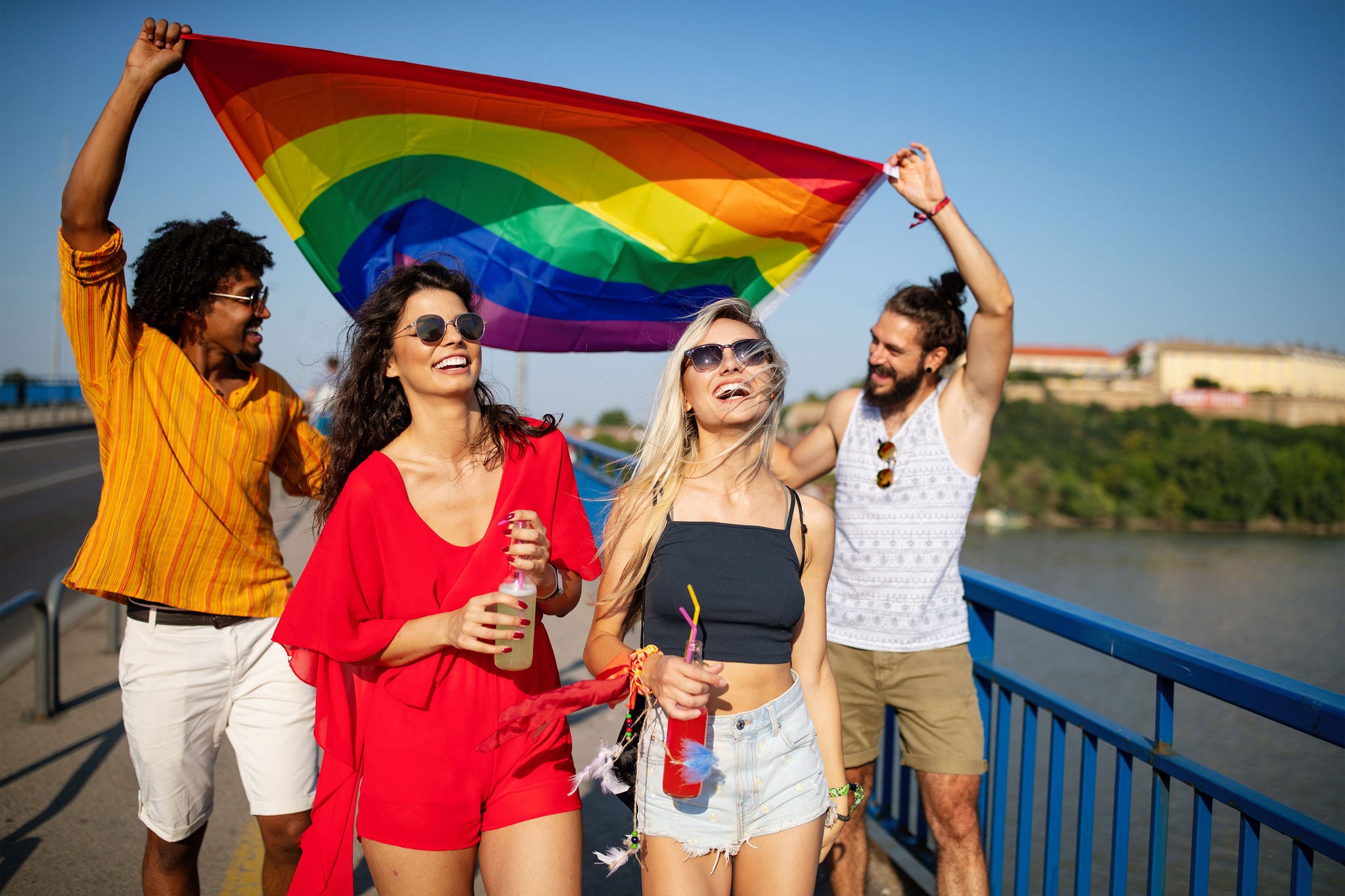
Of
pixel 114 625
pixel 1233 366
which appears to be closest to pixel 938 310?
pixel 114 625

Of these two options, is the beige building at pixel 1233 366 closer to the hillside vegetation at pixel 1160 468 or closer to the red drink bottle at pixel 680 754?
the hillside vegetation at pixel 1160 468

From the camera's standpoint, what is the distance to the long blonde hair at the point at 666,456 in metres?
2.18

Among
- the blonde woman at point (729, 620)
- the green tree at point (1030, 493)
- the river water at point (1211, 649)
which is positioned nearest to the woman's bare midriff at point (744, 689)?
the blonde woman at point (729, 620)

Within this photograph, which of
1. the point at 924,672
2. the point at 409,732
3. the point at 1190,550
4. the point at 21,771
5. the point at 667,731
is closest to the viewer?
the point at 667,731

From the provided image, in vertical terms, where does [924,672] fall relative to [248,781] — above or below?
above

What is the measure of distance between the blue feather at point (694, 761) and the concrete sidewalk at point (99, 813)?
47cm

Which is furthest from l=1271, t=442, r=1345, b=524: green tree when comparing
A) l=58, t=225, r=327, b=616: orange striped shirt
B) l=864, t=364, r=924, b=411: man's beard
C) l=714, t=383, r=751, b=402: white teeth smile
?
l=58, t=225, r=327, b=616: orange striped shirt

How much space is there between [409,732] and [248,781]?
3.04ft

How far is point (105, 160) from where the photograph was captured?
2.27 metres

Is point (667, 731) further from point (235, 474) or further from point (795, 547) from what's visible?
point (235, 474)

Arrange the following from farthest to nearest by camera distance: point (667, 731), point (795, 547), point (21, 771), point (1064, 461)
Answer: point (1064, 461)
point (21, 771)
point (795, 547)
point (667, 731)

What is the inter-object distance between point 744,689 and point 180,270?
204 centimetres

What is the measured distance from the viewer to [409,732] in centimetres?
202

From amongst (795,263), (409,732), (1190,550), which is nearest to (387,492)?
(409,732)
